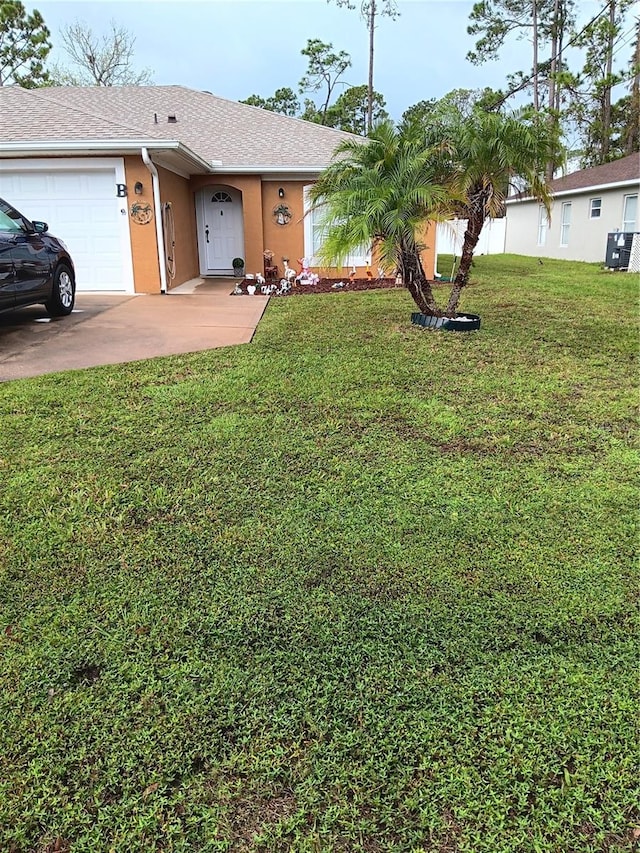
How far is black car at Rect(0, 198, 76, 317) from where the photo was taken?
696cm

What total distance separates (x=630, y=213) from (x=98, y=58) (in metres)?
28.0

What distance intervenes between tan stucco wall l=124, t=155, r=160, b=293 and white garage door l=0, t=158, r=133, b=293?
121 mm

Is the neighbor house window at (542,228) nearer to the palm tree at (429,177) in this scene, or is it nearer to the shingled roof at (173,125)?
the shingled roof at (173,125)

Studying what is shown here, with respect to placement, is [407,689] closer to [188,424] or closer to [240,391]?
[188,424]

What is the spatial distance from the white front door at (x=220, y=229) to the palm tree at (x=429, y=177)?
8.19 metres

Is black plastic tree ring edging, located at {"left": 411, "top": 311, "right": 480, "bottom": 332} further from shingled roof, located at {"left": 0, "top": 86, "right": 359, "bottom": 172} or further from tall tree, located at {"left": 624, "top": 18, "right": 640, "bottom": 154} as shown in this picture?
tall tree, located at {"left": 624, "top": 18, "right": 640, "bottom": 154}

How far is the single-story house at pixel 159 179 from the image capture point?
37.5 feet

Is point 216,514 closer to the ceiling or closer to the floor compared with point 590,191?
closer to the floor

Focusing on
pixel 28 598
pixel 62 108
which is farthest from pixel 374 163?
pixel 62 108

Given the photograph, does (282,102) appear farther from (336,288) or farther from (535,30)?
(336,288)

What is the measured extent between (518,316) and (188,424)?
602 cm

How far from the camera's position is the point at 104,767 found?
1.98 meters

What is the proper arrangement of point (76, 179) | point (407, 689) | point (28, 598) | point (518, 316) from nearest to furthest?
point (407, 689)
point (28, 598)
point (518, 316)
point (76, 179)

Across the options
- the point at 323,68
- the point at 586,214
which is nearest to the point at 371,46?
the point at 323,68
